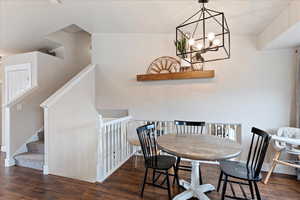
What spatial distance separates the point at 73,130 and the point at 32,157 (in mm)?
884

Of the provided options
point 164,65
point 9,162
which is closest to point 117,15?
point 164,65

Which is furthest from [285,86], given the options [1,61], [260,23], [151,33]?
[1,61]

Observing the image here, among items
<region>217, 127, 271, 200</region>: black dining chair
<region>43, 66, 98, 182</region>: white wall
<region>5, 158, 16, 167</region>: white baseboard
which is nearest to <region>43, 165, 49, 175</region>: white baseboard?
<region>43, 66, 98, 182</region>: white wall

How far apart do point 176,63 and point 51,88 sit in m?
3.27

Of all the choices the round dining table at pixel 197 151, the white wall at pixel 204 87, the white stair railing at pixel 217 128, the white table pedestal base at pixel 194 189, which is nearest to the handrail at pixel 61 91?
the white wall at pixel 204 87

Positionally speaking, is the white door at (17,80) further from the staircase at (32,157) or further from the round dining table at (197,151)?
the round dining table at (197,151)

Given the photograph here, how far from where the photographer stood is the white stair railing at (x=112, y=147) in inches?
107

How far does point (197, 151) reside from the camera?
1.80 metres

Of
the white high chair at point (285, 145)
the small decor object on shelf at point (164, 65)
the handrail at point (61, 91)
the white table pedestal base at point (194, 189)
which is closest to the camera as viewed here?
the white table pedestal base at point (194, 189)

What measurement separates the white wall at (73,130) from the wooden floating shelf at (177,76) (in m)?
1.34

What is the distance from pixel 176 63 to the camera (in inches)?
141

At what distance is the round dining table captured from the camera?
1.70m

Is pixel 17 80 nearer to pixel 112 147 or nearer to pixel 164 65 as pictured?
pixel 112 147

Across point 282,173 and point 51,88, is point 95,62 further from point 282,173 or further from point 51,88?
point 282,173
